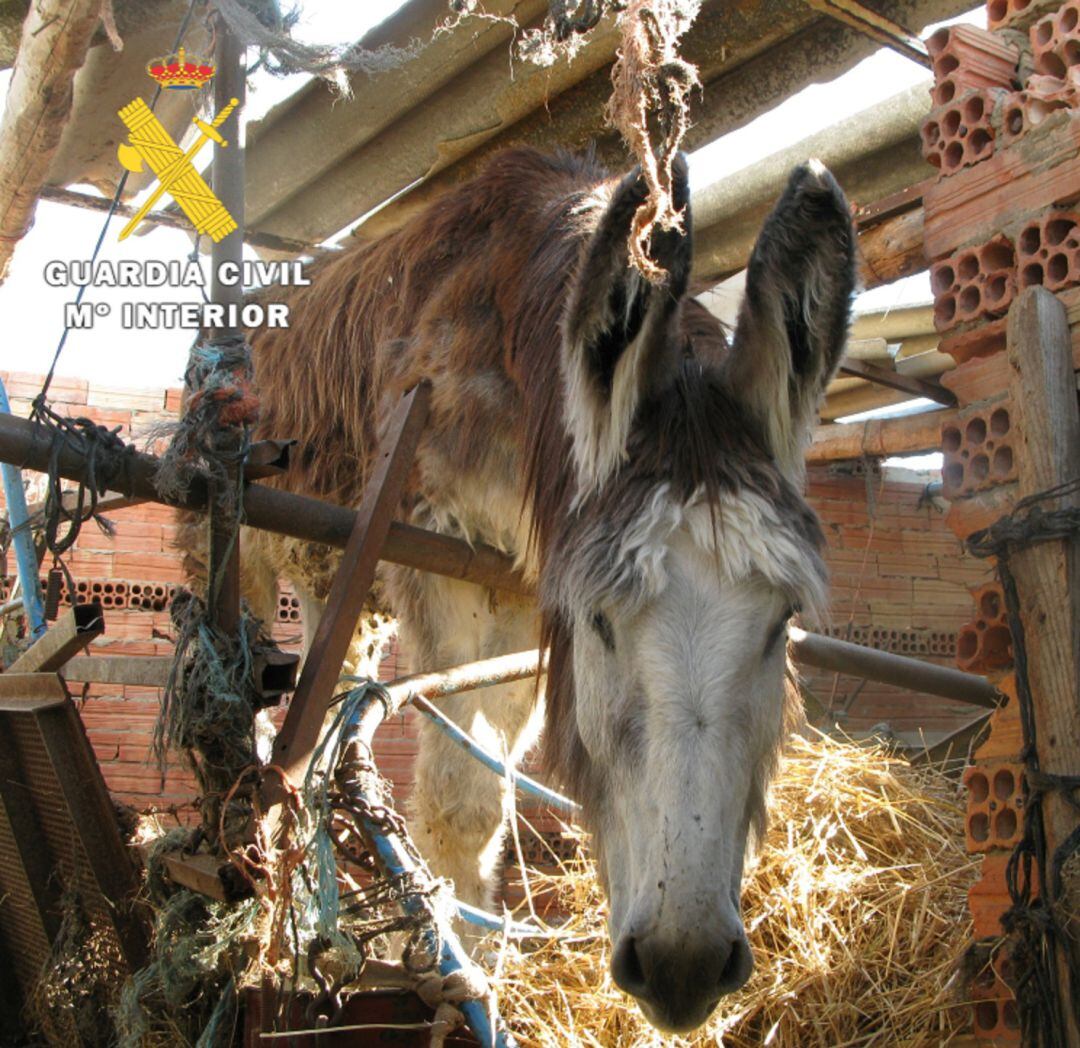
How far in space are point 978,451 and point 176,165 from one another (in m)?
2.59

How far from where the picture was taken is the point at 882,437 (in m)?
6.07

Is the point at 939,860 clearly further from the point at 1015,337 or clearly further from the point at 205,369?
the point at 205,369

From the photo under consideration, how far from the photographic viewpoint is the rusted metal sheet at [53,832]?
2492 millimetres

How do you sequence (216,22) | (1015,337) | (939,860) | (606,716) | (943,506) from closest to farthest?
(606,716), (1015,337), (216,22), (939,860), (943,506)

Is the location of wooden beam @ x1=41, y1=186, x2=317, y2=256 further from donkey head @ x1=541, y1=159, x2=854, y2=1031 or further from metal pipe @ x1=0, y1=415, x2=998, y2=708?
donkey head @ x1=541, y1=159, x2=854, y2=1031

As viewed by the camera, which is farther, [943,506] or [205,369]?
[943,506]

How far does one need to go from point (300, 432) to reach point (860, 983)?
8.43 feet

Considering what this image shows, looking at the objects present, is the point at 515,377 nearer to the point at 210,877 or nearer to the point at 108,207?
the point at 210,877

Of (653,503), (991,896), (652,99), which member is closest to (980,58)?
(652,99)

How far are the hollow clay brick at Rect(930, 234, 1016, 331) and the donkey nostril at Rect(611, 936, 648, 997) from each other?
181 cm

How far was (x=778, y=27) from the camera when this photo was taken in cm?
338

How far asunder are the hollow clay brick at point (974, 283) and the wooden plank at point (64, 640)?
216 centimetres

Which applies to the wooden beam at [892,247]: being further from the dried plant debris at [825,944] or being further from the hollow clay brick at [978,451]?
the dried plant debris at [825,944]

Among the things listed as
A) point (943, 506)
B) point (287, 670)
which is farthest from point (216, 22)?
point (943, 506)
